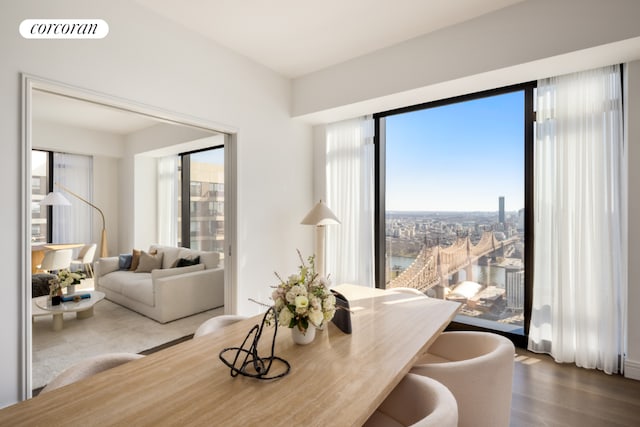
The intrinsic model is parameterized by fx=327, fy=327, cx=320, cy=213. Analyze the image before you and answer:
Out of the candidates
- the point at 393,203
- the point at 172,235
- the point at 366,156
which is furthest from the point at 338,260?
Result: the point at 172,235

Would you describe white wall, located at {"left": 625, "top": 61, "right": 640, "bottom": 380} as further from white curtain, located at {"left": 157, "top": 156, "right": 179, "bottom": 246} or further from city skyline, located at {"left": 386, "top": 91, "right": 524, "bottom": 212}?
white curtain, located at {"left": 157, "top": 156, "right": 179, "bottom": 246}

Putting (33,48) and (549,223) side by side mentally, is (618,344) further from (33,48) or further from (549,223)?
(33,48)

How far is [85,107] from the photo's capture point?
107 inches

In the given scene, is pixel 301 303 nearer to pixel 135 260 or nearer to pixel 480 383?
pixel 480 383

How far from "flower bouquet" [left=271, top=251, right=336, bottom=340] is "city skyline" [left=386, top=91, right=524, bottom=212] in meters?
2.48

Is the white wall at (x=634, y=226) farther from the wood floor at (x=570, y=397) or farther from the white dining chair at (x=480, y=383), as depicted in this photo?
the white dining chair at (x=480, y=383)

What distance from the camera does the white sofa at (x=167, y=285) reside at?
360 cm

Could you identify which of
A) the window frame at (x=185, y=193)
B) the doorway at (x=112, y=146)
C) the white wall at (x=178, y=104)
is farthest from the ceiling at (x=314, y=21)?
the window frame at (x=185, y=193)

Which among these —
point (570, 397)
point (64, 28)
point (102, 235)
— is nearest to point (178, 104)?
point (64, 28)

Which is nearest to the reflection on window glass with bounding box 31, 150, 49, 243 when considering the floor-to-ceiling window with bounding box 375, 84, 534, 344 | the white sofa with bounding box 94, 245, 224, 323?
the white sofa with bounding box 94, 245, 224, 323

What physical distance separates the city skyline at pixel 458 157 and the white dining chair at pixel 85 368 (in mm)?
3111

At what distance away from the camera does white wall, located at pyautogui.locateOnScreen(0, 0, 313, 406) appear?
1984mm

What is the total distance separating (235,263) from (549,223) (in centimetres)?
297

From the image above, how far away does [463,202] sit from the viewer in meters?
3.40
